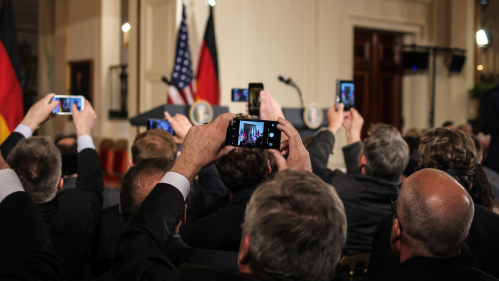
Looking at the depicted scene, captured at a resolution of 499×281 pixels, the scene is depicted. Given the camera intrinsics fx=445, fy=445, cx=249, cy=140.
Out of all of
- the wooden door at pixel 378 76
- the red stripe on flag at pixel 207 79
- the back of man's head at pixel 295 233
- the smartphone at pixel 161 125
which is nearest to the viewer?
the back of man's head at pixel 295 233

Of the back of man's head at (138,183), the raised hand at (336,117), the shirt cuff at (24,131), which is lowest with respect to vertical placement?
the back of man's head at (138,183)

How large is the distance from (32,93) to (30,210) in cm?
907

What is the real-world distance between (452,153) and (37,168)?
1.64m

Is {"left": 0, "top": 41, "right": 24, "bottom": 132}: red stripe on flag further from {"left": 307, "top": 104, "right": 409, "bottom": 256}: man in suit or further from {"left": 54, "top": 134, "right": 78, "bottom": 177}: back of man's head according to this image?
{"left": 307, "top": 104, "right": 409, "bottom": 256}: man in suit

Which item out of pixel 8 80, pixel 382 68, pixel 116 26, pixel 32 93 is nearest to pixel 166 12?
pixel 116 26

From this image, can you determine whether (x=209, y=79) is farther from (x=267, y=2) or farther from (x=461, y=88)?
(x=461, y=88)

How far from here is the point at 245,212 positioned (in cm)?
98

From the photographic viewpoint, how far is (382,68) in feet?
24.4

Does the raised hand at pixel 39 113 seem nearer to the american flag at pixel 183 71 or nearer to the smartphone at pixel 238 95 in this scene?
the smartphone at pixel 238 95

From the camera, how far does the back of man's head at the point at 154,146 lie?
2.09 metres

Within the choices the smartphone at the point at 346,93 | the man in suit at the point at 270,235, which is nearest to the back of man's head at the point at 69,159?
the smartphone at the point at 346,93

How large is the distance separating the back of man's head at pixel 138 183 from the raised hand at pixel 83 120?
739 mm

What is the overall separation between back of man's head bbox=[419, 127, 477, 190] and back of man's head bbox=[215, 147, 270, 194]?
734mm

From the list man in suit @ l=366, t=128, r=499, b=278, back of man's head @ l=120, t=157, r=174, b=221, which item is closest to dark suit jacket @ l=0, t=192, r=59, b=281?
back of man's head @ l=120, t=157, r=174, b=221
